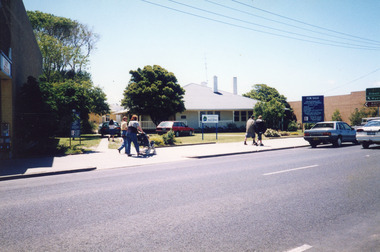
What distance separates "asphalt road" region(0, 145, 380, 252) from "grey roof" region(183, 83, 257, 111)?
2787 cm

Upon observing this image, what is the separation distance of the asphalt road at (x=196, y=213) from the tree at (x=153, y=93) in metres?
23.3

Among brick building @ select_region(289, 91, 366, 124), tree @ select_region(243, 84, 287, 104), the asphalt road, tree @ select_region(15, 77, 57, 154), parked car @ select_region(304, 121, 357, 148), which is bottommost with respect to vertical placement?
the asphalt road

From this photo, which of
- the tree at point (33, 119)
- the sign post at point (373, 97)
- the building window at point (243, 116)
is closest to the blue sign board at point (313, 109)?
the sign post at point (373, 97)

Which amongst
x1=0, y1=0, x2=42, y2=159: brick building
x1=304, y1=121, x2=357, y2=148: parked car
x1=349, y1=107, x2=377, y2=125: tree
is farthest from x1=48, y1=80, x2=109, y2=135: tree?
x1=349, y1=107, x2=377, y2=125: tree

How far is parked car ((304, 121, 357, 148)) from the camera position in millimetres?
15797

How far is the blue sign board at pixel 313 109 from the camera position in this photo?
77.0 feet

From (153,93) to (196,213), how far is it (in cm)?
2690

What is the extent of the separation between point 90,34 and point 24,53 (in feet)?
93.5

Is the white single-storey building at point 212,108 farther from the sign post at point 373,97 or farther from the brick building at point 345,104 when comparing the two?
the sign post at point 373,97

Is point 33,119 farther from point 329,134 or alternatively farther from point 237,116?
point 237,116

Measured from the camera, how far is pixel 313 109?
23.7 metres

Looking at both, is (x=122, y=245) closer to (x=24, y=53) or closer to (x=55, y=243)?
(x=55, y=243)

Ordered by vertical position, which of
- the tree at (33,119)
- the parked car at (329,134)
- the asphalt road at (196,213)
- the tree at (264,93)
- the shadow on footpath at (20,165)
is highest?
Result: the tree at (264,93)

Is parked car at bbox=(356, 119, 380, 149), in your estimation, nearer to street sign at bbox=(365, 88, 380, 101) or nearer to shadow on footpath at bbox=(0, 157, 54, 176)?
shadow on footpath at bbox=(0, 157, 54, 176)
